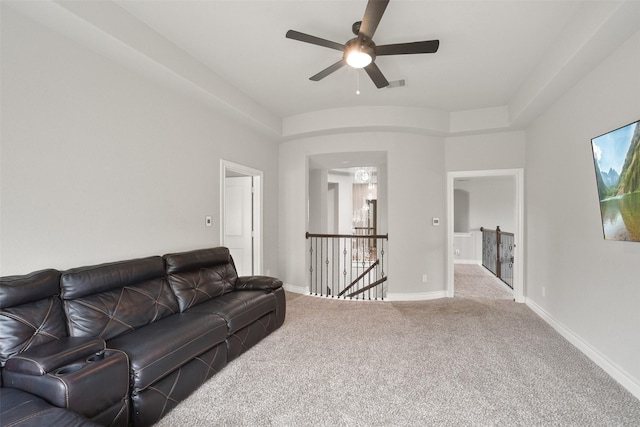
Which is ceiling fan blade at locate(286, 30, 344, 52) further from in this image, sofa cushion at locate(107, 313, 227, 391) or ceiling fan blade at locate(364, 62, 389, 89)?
sofa cushion at locate(107, 313, 227, 391)

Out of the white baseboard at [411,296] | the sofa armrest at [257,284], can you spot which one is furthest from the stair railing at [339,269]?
the sofa armrest at [257,284]

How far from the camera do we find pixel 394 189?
4.77 m

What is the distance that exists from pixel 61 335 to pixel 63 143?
1399mm

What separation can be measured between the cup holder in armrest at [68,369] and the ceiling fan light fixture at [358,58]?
2804 millimetres

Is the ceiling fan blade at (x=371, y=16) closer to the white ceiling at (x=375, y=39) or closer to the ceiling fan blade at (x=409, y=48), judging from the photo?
the ceiling fan blade at (x=409, y=48)

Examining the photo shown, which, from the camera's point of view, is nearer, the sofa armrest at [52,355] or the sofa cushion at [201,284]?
the sofa armrest at [52,355]

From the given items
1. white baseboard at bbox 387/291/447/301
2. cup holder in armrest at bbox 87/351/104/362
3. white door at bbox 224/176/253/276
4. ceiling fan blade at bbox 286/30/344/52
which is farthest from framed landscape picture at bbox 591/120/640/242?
white door at bbox 224/176/253/276

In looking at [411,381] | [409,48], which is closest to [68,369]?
[411,381]

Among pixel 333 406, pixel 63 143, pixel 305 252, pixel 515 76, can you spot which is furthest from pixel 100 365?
pixel 515 76

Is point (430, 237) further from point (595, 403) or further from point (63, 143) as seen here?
point (63, 143)

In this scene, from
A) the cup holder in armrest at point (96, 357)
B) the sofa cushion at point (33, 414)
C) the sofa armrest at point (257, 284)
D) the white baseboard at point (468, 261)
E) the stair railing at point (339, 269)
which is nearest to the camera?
the sofa cushion at point (33, 414)

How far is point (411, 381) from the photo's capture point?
7.76ft

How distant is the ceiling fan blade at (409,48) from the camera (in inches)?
89.2

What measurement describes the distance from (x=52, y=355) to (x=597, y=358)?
416 centimetres
